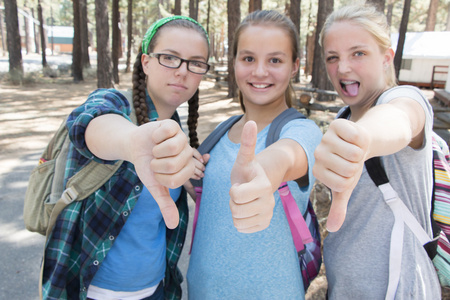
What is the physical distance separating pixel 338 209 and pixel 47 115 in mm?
10358

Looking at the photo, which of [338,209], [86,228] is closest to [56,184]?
[86,228]

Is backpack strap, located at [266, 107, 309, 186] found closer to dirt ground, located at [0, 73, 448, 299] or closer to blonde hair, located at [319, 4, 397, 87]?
blonde hair, located at [319, 4, 397, 87]

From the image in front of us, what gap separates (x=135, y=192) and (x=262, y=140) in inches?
26.7

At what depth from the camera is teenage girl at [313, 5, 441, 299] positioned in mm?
1117

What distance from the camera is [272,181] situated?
3.65ft

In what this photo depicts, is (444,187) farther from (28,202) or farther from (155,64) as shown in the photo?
(28,202)

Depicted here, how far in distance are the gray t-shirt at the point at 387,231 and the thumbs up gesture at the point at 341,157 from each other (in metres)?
0.59

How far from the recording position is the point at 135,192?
5.36 ft

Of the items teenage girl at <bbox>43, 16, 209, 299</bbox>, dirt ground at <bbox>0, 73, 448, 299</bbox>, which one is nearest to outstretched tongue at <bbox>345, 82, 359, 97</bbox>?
teenage girl at <bbox>43, 16, 209, 299</bbox>

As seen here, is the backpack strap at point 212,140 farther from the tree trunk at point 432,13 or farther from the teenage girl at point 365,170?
the tree trunk at point 432,13

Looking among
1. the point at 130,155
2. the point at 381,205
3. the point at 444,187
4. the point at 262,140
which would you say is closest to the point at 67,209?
the point at 130,155

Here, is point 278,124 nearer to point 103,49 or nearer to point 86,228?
point 86,228

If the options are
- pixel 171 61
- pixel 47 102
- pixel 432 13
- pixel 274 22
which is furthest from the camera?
pixel 432 13

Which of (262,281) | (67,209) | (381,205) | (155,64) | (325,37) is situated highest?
(325,37)
